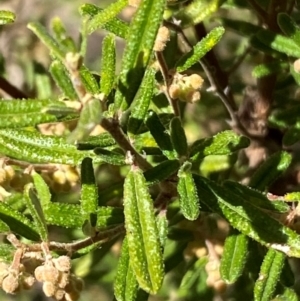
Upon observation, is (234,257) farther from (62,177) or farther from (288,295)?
(62,177)

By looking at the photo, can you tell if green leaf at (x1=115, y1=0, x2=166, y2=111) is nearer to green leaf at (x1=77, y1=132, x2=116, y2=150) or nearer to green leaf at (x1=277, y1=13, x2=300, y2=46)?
green leaf at (x1=77, y1=132, x2=116, y2=150)


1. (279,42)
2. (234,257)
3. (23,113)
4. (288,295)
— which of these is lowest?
(288,295)

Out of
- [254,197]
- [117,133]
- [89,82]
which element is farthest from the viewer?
[254,197]

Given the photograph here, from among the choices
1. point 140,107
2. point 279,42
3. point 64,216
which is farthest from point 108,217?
point 279,42

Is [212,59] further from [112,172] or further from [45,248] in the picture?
[45,248]

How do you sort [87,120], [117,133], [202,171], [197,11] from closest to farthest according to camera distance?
[87,120]
[117,133]
[197,11]
[202,171]

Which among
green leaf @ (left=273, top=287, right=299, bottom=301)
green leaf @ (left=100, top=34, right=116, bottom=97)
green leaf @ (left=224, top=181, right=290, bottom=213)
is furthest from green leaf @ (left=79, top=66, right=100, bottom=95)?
green leaf @ (left=273, top=287, right=299, bottom=301)

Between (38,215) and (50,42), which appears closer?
(50,42)
